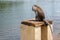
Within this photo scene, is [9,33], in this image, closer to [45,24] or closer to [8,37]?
[8,37]

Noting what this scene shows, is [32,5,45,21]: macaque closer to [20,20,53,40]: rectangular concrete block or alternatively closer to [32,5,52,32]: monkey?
[32,5,52,32]: monkey

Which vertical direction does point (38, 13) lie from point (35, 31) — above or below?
above

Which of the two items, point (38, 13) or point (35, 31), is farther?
point (38, 13)

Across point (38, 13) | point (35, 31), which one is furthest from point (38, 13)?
point (35, 31)

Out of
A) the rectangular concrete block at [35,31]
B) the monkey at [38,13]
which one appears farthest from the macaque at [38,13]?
the rectangular concrete block at [35,31]

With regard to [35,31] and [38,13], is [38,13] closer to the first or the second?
[38,13]

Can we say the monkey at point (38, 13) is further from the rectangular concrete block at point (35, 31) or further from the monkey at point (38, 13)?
the rectangular concrete block at point (35, 31)

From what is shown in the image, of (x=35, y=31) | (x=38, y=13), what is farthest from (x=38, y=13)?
(x=35, y=31)

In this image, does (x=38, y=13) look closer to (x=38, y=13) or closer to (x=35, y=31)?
(x=38, y=13)

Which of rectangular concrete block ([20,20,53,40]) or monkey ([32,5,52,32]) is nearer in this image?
rectangular concrete block ([20,20,53,40])

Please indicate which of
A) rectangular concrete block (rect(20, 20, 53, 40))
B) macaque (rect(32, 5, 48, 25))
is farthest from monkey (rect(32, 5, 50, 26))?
rectangular concrete block (rect(20, 20, 53, 40))

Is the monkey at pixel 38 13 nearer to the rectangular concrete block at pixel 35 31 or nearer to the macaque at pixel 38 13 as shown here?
the macaque at pixel 38 13

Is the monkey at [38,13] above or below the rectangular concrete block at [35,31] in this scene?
above

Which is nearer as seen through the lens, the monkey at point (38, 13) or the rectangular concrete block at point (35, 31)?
the rectangular concrete block at point (35, 31)
